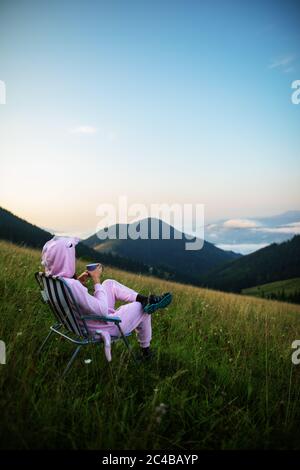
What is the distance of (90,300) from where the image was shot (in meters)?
3.85

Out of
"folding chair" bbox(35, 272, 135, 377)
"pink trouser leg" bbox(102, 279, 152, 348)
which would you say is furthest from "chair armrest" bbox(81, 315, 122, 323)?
"pink trouser leg" bbox(102, 279, 152, 348)

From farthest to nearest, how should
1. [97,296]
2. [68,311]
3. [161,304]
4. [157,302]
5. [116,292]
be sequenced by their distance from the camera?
[116,292] → [157,302] → [161,304] → [97,296] → [68,311]

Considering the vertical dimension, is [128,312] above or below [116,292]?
below

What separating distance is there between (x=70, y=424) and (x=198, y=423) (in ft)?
4.16

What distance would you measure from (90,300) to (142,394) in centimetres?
121

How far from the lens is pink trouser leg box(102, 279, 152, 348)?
425 cm

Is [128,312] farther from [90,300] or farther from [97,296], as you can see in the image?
[90,300]

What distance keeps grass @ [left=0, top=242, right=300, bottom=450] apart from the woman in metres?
Answer: 0.44

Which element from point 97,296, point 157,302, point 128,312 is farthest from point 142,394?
point 97,296

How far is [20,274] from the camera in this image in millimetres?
6805

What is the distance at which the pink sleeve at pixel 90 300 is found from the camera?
149 inches

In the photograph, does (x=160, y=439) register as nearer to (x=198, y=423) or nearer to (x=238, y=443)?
(x=198, y=423)

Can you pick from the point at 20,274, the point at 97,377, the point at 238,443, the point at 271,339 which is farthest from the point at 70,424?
the point at 271,339

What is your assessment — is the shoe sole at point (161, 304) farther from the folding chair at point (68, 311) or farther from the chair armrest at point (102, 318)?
the chair armrest at point (102, 318)
